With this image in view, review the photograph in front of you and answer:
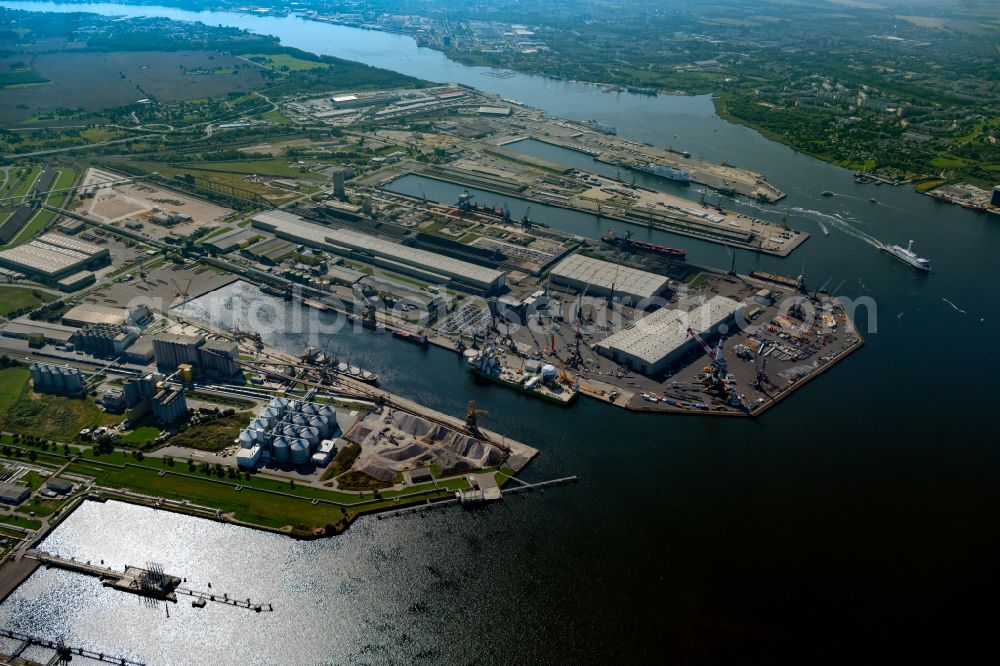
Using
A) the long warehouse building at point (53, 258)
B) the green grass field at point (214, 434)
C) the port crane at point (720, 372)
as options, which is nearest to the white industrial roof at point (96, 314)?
the long warehouse building at point (53, 258)

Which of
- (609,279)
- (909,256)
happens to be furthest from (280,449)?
(909,256)

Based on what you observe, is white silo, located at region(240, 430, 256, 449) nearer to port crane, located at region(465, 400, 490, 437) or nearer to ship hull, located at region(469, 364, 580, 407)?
port crane, located at region(465, 400, 490, 437)

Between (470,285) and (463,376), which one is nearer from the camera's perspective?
(463,376)

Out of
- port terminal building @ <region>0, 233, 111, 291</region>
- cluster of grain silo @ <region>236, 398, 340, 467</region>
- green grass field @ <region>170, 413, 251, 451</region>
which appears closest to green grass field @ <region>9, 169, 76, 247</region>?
port terminal building @ <region>0, 233, 111, 291</region>

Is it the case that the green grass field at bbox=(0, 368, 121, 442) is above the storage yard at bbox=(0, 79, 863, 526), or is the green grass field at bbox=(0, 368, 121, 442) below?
below

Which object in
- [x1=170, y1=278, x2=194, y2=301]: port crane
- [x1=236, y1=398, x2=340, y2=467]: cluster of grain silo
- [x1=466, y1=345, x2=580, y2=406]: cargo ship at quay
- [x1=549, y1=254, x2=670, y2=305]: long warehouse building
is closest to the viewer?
[x1=236, y1=398, x2=340, y2=467]: cluster of grain silo

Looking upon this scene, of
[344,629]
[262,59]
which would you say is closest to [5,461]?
[344,629]

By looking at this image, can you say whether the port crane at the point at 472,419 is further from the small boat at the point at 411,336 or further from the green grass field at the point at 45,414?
the green grass field at the point at 45,414

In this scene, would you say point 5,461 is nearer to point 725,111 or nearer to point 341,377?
point 341,377

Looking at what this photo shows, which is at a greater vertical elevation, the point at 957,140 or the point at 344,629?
the point at 957,140
